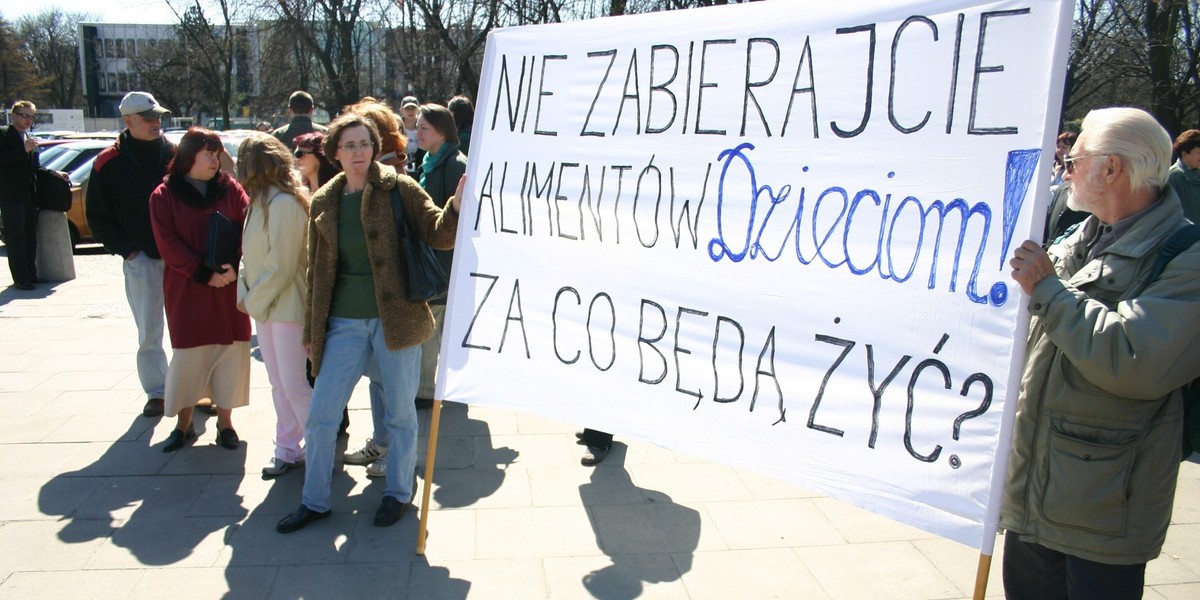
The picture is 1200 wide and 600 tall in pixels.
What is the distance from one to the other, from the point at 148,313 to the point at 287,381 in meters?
1.56

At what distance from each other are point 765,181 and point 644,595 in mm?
1653

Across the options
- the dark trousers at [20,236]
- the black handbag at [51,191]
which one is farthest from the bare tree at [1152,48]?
the dark trousers at [20,236]

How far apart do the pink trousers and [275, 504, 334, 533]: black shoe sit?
1.77 ft

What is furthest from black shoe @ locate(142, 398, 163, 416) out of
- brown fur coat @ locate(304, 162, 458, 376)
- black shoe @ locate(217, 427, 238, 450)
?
brown fur coat @ locate(304, 162, 458, 376)

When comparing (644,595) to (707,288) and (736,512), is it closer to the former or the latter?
(736,512)

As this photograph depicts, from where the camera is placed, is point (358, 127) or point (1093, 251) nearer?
point (1093, 251)

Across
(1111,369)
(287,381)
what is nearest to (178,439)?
(287,381)

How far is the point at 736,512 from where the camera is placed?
404 cm

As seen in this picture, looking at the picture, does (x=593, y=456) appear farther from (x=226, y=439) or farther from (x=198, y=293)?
(x=198, y=293)

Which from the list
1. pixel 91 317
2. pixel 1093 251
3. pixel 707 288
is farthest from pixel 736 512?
pixel 91 317

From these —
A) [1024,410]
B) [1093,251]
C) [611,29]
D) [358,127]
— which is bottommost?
[1024,410]

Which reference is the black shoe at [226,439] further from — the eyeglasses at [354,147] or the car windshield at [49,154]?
the car windshield at [49,154]

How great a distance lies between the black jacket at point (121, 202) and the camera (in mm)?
5043

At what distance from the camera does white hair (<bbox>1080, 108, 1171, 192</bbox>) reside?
2164 mm
